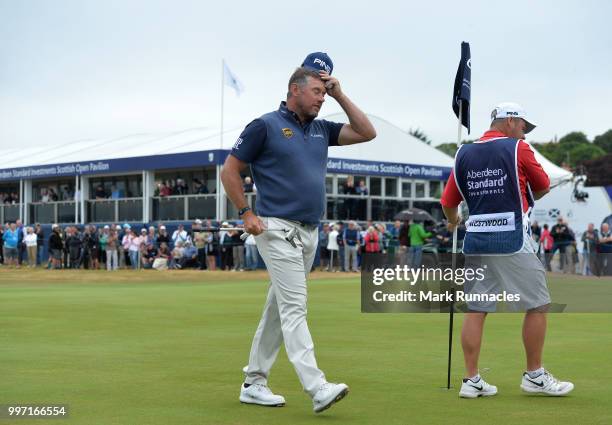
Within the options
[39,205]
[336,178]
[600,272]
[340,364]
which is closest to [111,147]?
[39,205]

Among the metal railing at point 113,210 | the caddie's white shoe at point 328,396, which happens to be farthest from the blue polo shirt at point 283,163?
the metal railing at point 113,210

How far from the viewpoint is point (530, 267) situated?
7.88 metres

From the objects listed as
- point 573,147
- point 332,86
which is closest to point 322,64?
point 332,86

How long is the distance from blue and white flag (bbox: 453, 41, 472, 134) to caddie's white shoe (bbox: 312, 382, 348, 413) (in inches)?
122

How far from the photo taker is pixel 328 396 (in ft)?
22.3

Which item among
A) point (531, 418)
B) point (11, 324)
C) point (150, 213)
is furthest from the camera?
point (150, 213)

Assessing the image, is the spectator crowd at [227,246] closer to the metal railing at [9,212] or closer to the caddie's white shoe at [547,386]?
the metal railing at [9,212]

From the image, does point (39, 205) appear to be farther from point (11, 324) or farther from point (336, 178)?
point (11, 324)

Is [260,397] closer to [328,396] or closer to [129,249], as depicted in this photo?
[328,396]

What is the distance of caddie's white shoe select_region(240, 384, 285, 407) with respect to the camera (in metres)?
7.42

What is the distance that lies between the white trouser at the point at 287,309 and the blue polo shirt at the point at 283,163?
12cm

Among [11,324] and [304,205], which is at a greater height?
[304,205]

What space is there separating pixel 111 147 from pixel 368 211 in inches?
608

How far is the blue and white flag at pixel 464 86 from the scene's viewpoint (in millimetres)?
8703
